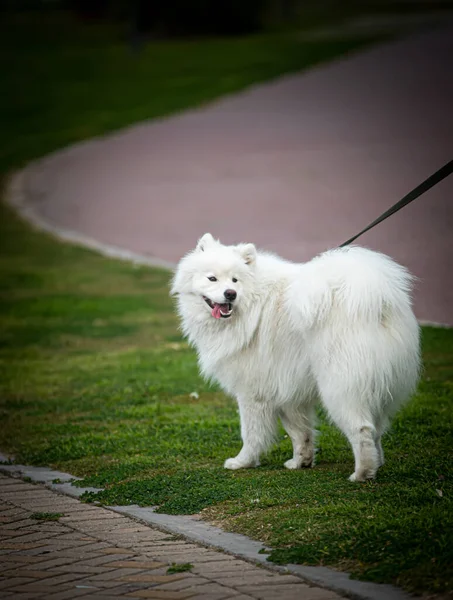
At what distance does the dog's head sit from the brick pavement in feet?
5.51

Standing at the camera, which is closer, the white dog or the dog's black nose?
the white dog

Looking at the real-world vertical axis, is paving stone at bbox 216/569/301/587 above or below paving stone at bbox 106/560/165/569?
above

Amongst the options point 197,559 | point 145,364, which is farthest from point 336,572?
point 145,364

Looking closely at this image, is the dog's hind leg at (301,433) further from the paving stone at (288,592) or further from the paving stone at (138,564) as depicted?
the paving stone at (288,592)

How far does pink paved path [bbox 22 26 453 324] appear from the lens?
1727 centimetres

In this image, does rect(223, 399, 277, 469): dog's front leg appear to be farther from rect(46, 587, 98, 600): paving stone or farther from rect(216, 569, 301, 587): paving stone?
rect(46, 587, 98, 600): paving stone

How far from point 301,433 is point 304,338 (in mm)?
842

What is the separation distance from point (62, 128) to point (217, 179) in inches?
386

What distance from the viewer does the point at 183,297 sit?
7.21 m

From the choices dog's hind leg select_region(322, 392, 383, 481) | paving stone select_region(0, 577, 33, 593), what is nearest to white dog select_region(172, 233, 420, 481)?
dog's hind leg select_region(322, 392, 383, 481)

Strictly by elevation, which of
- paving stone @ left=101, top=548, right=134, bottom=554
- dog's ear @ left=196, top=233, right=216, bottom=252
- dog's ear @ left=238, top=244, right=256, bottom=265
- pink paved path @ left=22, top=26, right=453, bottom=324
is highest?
pink paved path @ left=22, top=26, right=453, bottom=324

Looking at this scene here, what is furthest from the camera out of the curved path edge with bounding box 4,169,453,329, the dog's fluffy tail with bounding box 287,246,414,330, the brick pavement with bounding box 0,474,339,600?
the curved path edge with bounding box 4,169,453,329

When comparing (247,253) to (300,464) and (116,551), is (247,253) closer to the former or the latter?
(300,464)

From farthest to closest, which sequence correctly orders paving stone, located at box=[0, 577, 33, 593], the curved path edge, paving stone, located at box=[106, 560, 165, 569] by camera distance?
1. the curved path edge
2. paving stone, located at box=[106, 560, 165, 569]
3. paving stone, located at box=[0, 577, 33, 593]
